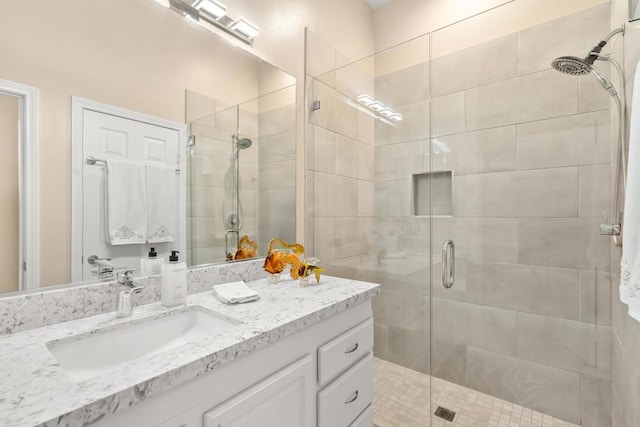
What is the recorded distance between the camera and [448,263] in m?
1.96

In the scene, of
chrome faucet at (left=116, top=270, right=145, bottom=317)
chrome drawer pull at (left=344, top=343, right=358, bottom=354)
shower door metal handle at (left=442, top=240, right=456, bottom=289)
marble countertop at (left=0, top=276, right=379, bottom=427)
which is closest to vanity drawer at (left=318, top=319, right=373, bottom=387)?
chrome drawer pull at (left=344, top=343, right=358, bottom=354)

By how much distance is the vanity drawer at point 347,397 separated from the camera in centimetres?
108

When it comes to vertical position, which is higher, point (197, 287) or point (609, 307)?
point (197, 287)

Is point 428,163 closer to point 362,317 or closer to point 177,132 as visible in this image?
point 362,317

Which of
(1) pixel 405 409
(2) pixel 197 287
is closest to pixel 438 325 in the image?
(1) pixel 405 409

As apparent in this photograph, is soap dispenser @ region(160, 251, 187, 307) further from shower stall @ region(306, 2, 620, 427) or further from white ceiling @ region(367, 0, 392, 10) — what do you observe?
white ceiling @ region(367, 0, 392, 10)

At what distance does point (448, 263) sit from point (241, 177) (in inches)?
54.6

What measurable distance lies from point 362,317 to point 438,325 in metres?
0.98

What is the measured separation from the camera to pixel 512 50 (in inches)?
72.1

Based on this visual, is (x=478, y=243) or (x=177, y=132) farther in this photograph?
(x=478, y=243)

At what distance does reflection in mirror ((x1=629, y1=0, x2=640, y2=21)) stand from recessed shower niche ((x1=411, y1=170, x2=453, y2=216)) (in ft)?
Result: 3.27

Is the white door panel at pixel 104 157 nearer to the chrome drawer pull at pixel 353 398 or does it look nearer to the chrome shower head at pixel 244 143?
the chrome shower head at pixel 244 143

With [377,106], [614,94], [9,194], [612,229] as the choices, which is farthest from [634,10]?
[9,194]

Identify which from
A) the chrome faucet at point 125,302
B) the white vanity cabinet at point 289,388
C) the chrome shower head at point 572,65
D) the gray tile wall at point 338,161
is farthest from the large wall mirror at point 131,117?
the chrome shower head at point 572,65
